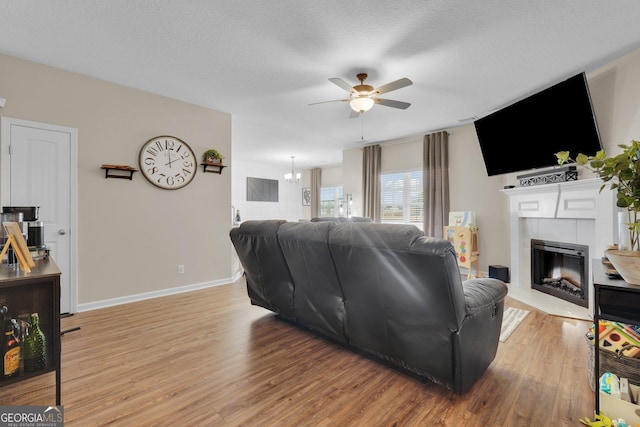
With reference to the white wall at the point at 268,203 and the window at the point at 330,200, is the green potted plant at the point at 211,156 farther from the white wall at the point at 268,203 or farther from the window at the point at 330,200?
the window at the point at 330,200

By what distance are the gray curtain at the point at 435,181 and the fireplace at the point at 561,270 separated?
161 cm

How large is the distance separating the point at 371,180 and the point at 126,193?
15.2 feet

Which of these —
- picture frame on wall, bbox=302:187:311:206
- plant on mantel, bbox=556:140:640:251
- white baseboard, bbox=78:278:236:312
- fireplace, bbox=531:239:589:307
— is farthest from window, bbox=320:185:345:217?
plant on mantel, bbox=556:140:640:251

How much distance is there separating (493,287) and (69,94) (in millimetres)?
4542

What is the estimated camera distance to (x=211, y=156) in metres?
4.34

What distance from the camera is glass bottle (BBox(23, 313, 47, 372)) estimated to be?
1.59 meters

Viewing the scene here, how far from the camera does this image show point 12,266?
1.69 meters

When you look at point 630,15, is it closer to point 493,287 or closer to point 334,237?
point 493,287

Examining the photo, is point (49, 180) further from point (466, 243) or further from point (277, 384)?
point (466, 243)

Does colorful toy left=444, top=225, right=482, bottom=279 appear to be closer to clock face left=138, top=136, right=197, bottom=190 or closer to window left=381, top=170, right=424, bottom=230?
window left=381, top=170, right=424, bottom=230

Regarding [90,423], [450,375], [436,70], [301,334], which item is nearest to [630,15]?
[436,70]

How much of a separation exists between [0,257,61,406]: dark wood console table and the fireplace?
15.5 ft

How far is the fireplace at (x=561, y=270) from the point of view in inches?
134

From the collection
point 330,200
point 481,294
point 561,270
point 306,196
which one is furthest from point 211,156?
point 306,196
